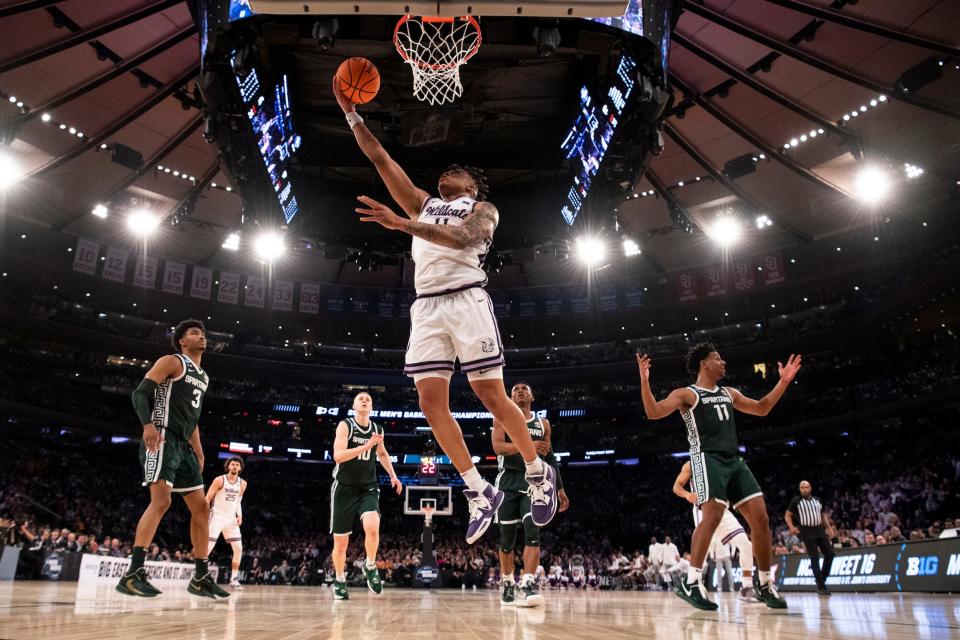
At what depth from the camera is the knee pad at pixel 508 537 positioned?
6.79m

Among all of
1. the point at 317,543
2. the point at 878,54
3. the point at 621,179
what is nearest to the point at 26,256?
the point at 317,543

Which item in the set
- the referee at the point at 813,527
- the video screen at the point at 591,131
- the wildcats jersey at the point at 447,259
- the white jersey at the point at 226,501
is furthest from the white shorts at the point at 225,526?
the referee at the point at 813,527

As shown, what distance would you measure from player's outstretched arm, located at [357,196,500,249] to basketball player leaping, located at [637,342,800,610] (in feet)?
6.25

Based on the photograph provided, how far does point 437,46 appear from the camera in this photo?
29.4ft

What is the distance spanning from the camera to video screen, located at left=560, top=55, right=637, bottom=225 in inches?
429

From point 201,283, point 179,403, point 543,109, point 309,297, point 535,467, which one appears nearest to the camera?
point 535,467

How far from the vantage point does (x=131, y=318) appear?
30.4 metres

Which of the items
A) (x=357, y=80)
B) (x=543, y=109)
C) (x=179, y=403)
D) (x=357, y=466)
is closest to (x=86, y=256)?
(x=543, y=109)

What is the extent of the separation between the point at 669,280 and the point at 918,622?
2738cm

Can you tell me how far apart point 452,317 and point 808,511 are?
9142 millimetres

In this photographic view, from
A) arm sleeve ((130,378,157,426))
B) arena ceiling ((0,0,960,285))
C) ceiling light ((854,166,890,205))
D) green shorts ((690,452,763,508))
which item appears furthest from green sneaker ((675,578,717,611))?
ceiling light ((854,166,890,205))

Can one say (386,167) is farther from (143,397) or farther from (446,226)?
(143,397)

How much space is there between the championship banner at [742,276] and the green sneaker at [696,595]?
25.3 m

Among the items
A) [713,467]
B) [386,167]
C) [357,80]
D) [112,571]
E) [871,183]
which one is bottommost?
[112,571]
